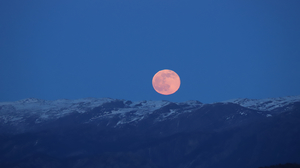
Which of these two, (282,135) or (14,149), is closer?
(282,135)

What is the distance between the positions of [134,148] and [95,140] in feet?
104

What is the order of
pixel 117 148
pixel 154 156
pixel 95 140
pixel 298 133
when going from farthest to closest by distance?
pixel 95 140 → pixel 117 148 → pixel 154 156 → pixel 298 133

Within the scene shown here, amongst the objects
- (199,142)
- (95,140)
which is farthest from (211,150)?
(95,140)

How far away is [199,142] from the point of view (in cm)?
17550

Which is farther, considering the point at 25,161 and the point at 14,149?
the point at 14,149

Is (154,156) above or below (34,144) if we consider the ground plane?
below

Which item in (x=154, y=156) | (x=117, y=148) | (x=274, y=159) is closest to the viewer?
(x=274, y=159)

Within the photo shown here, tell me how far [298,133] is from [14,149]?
155m

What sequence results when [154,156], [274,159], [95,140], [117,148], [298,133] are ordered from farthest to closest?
[95,140] < [117,148] < [154,156] < [298,133] < [274,159]

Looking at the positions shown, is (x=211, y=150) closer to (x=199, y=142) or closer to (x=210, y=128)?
(x=199, y=142)

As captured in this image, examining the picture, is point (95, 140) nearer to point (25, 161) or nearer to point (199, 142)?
point (25, 161)

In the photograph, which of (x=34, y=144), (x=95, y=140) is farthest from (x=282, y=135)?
(x=34, y=144)

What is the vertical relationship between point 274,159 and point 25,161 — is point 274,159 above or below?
below

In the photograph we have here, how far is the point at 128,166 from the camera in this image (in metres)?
149
